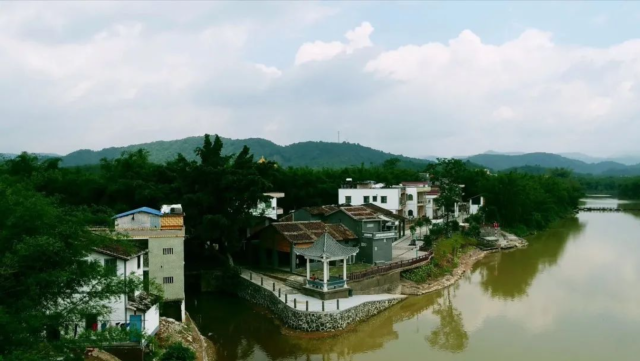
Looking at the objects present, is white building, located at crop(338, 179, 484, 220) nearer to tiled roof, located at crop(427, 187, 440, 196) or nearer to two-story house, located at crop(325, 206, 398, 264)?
tiled roof, located at crop(427, 187, 440, 196)

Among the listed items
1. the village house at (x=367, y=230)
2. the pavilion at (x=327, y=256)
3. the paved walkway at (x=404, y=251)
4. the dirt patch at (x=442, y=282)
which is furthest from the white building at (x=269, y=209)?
the dirt patch at (x=442, y=282)

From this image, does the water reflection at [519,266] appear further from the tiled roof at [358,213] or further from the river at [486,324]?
the tiled roof at [358,213]

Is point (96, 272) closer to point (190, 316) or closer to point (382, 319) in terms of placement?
point (190, 316)

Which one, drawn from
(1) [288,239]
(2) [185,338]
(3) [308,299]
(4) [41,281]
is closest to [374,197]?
(1) [288,239]

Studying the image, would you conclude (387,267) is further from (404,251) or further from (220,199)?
(220,199)

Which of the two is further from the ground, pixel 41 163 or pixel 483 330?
pixel 41 163

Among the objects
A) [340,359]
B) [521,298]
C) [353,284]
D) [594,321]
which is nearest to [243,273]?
[353,284]
